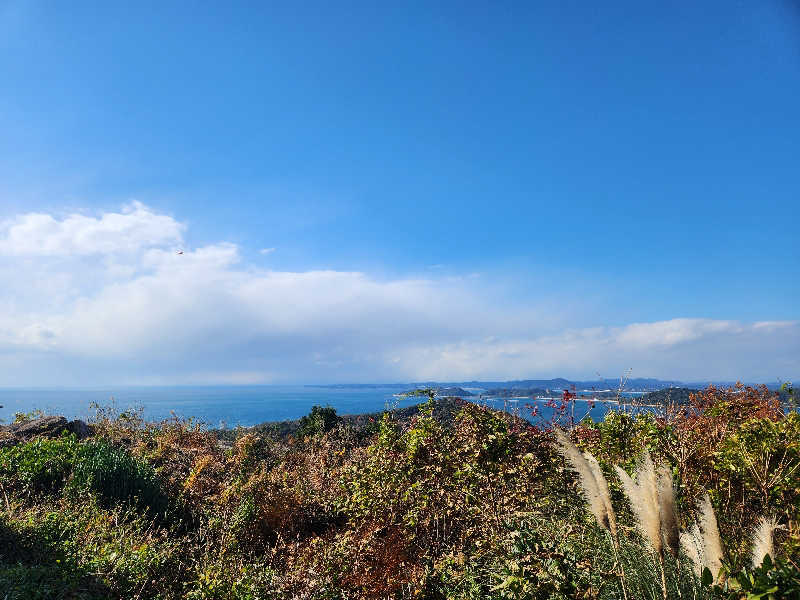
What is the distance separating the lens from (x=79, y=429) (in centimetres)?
1222

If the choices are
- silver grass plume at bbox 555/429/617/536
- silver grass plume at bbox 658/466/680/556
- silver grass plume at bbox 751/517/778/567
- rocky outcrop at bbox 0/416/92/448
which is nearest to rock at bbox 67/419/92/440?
rocky outcrop at bbox 0/416/92/448

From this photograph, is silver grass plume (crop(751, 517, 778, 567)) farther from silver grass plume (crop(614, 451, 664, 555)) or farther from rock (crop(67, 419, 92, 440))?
rock (crop(67, 419, 92, 440))

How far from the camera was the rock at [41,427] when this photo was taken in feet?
36.7

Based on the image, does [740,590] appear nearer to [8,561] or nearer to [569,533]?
[569,533]

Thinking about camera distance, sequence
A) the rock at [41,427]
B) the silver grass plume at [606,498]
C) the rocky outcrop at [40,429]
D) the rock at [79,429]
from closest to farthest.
Result: the silver grass plume at [606,498]
the rocky outcrop at [40,429]
the rock at [41,427]
the rock at [79,429]

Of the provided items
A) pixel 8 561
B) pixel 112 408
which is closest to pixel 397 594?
pixel 8 561

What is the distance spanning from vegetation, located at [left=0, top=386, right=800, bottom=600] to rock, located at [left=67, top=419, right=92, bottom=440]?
3.91 m

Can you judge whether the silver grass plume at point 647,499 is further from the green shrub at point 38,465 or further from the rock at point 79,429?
the rock at point 79,429

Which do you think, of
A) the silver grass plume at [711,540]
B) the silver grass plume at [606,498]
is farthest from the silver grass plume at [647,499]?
the silver grass plume at [711,540]

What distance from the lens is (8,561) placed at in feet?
17.4

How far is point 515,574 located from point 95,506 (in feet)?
21.9

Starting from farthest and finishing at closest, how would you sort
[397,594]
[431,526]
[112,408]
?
[112,408]
[431,526]
[397,594]

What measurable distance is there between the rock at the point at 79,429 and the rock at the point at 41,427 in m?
0.18

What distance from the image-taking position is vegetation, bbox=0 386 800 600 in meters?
3.38
